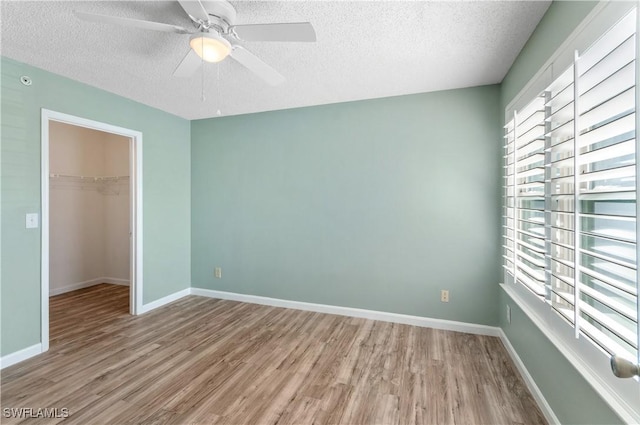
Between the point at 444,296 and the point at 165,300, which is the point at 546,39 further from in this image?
the point at 165,300

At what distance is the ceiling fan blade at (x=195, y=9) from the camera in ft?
4.67

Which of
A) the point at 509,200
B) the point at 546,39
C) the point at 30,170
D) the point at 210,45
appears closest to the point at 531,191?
the point at 509,200

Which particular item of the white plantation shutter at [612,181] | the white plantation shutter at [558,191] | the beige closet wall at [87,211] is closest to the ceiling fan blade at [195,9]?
the white plantation shutter at [612,181]

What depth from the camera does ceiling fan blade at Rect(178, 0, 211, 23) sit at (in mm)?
1424

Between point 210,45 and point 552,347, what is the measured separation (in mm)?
2654

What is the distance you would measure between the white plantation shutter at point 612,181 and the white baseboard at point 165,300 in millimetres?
4051

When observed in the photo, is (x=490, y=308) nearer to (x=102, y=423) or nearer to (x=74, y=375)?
(x=102, y=423)

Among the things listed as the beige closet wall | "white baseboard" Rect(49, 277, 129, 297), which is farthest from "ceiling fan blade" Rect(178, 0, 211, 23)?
"white baseboard" Rect(49, 277, 129, 297)

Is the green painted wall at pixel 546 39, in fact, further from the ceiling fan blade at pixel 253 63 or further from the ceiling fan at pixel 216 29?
the ceiling fan blade at pixel 253 63

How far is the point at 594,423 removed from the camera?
1.23m

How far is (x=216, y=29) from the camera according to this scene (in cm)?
173

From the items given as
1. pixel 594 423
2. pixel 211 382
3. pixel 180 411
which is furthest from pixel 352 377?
pixel 594 423

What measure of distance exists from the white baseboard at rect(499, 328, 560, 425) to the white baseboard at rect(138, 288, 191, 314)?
12.8 feet

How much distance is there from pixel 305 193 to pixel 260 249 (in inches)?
38.5
